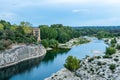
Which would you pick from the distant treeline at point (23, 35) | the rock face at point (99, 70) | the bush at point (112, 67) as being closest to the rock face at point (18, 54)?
the distant treeline at point (23, 35)

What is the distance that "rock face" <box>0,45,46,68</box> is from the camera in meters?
52.8

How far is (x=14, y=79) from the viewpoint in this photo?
1671 inches

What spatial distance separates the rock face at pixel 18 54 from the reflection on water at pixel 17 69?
159cm

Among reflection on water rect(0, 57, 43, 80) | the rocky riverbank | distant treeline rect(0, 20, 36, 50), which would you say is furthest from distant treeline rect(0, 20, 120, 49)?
the rocky riverbank

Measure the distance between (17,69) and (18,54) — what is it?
882cm

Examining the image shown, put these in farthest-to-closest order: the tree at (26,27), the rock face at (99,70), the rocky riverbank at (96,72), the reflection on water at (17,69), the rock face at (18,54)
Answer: the tree at (26,27) < the rock face at (18,54) < the reflection on water at (17,69) < the rocky riverbank at (96,72) < the rock face at (99,70)

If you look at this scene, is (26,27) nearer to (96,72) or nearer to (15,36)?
(15,36)

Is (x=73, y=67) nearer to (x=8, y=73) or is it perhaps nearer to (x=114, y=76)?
(x=114, y=76)

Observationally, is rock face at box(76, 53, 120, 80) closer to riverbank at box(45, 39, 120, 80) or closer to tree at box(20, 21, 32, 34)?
riverbank at box(45, 39, 120, 80)

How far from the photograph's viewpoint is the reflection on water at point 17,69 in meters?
44.9

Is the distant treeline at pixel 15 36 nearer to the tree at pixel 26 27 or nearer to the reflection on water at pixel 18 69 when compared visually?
the tree at pixel 26 27

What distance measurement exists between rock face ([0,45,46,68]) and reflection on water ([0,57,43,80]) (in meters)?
1.59

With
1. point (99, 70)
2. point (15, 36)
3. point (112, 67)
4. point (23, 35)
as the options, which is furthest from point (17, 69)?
point (23, 35)

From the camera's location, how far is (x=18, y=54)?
58406mm
